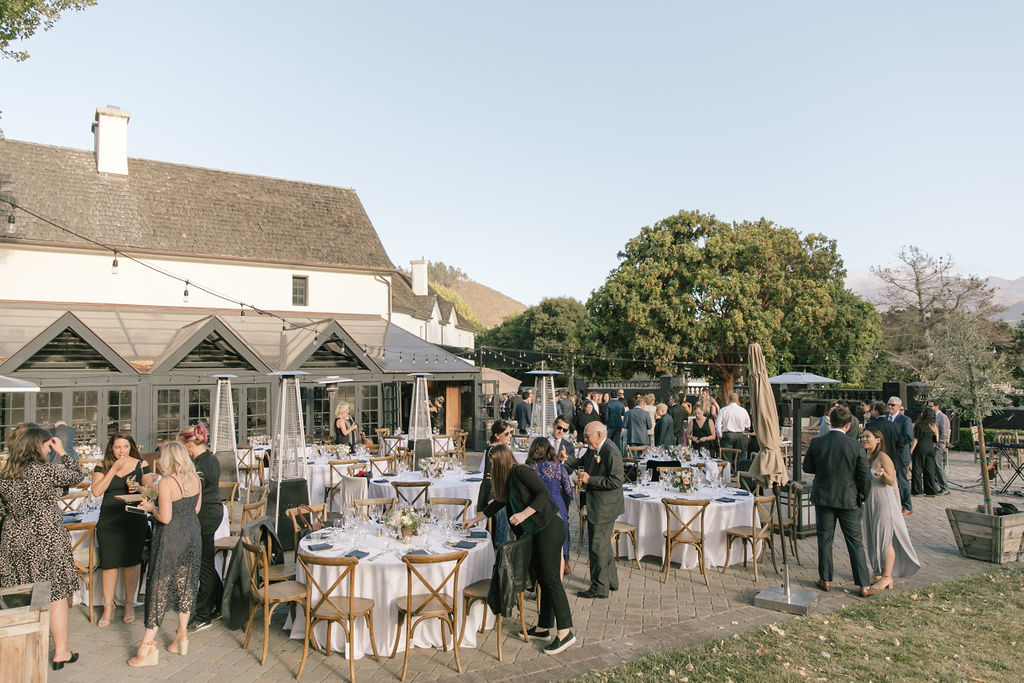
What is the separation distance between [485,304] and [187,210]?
6478 inches

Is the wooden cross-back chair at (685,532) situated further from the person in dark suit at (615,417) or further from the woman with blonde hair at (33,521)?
the person in dark suit at (615,417)

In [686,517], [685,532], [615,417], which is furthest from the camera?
[615,417]

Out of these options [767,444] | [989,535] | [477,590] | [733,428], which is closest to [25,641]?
[477,590]

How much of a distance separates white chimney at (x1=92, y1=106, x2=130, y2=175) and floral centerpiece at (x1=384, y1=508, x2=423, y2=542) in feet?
73.9

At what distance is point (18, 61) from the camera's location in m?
13.8

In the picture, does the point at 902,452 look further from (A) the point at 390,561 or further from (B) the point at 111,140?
(B) the point at 111,140

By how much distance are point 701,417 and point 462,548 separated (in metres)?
9.07

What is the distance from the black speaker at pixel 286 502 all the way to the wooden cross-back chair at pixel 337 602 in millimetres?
3516

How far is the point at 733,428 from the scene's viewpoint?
1354 cm

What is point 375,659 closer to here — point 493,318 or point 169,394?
point 169,394

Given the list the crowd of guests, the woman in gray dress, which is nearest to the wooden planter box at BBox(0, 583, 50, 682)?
the crowd of guests

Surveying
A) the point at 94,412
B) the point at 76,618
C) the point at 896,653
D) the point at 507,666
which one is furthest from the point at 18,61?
the point at 896,653

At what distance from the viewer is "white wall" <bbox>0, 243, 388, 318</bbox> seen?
20141 mm

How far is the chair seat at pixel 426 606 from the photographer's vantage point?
225 inches
